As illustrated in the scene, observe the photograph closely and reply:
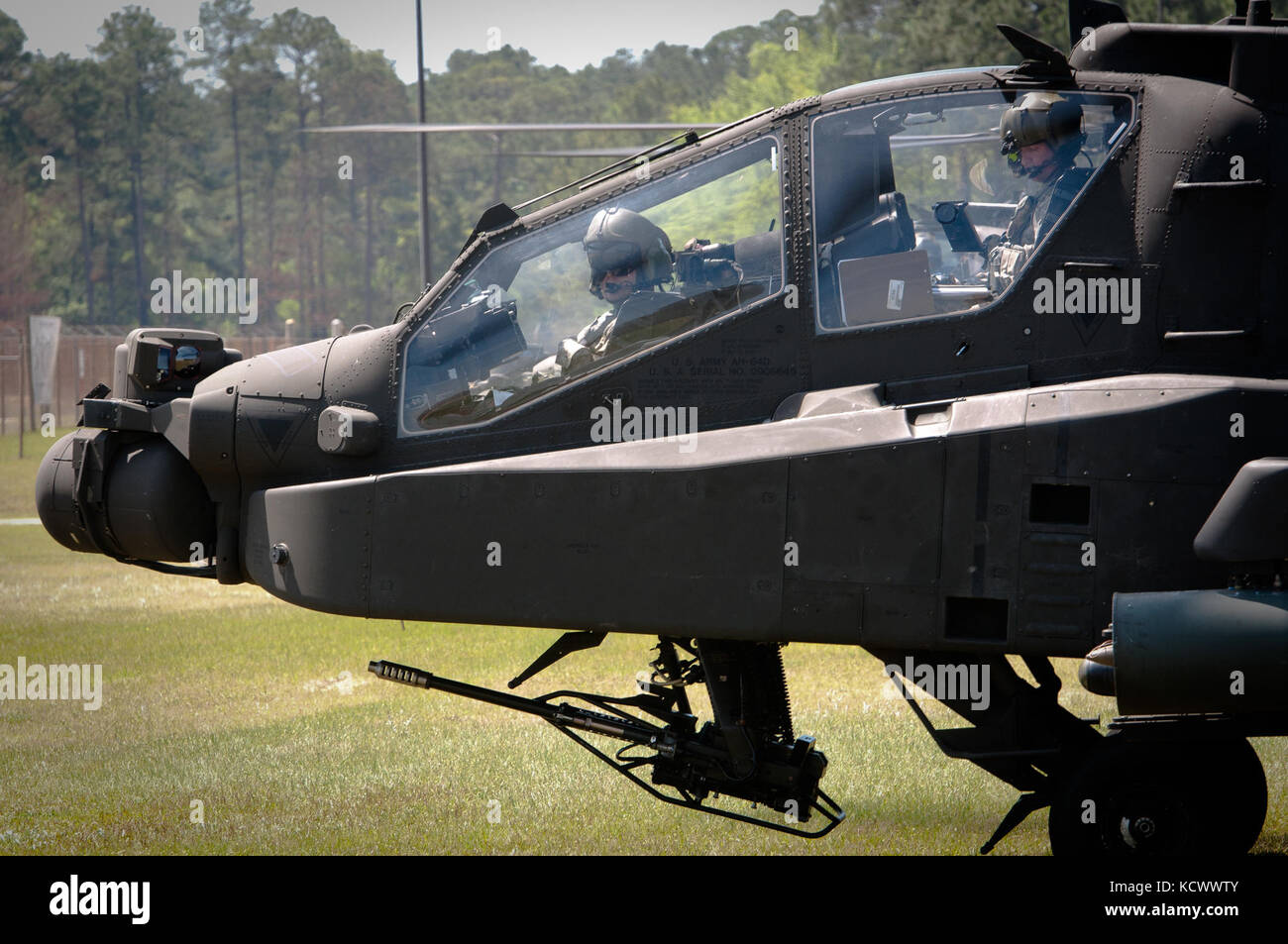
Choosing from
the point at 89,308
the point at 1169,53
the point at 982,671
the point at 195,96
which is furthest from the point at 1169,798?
the point at 195,96

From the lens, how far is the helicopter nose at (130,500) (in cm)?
605

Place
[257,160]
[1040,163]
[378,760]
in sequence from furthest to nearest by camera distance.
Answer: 1. [257,160]
2. [378,760]
3. [1040,163]

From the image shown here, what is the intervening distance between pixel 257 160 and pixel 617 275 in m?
82.2

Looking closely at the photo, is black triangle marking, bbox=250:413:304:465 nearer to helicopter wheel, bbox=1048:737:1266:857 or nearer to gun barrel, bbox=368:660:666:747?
gun barrel, bbox=368:660:666:747

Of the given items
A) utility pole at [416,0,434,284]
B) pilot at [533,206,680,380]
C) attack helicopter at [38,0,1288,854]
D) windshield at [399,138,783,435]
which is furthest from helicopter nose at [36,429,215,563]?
utility pole at [416,0,434,284]

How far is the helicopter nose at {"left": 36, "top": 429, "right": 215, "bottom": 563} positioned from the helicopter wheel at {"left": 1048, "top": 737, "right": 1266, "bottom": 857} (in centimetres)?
392

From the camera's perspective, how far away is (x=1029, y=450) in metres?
4.77

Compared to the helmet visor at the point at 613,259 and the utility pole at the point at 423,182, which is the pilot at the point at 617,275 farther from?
the utility pole at the point at 423,182

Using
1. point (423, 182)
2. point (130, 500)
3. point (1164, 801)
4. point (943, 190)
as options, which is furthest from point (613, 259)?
point (423, 182)

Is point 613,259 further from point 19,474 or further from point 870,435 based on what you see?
point 19,474

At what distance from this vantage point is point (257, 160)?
8238cm

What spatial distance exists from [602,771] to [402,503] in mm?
3264

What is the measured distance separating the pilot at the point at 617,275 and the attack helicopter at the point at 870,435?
0.02 m
